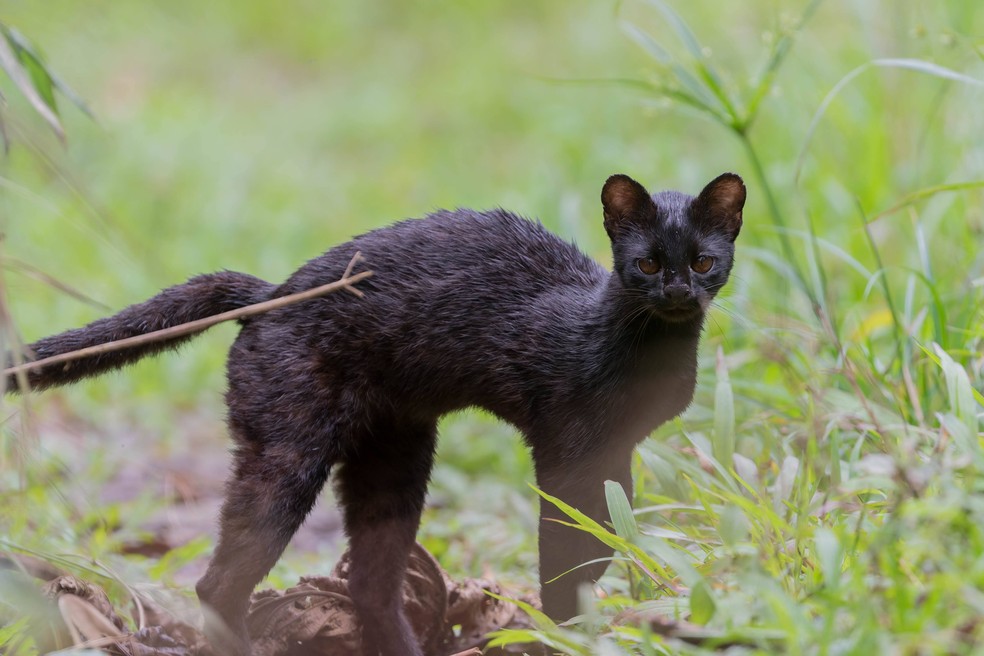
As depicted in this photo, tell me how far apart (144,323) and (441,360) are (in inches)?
36.9

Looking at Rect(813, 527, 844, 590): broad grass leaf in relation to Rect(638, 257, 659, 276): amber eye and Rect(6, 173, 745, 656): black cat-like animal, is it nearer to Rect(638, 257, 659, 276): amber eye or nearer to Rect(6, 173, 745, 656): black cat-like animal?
Rect(6, 173, 745, 656): black cat-like animal

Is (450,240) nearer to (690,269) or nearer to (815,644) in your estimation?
(690,269)

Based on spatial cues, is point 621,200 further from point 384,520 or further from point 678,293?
point 384,520

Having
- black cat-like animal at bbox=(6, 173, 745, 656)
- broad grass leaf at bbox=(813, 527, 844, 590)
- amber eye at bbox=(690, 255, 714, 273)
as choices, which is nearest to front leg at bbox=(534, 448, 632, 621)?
black cat-like animal at bbox=(6, 173, 745, 656)

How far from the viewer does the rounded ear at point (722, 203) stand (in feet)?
10.4

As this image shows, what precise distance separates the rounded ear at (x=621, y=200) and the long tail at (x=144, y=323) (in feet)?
3.73

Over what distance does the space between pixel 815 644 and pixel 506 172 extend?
7154 millimetres

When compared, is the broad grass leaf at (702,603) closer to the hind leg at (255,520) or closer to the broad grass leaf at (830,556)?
the broad grass leaf at (830,556)

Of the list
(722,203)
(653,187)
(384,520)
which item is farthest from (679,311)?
(653,187)

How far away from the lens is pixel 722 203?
10.5 ft

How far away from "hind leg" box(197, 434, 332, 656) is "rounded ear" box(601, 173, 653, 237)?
44.4 inches

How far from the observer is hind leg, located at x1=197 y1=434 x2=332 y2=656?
3.18 metres

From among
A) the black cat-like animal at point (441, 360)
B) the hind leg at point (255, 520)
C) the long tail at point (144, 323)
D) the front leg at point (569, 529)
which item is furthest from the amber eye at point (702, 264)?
the long tail at point (144, 323)

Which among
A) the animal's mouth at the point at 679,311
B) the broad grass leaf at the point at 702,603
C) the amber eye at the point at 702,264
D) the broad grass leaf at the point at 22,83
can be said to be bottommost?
the broad grass leaf at the point at 702,603
